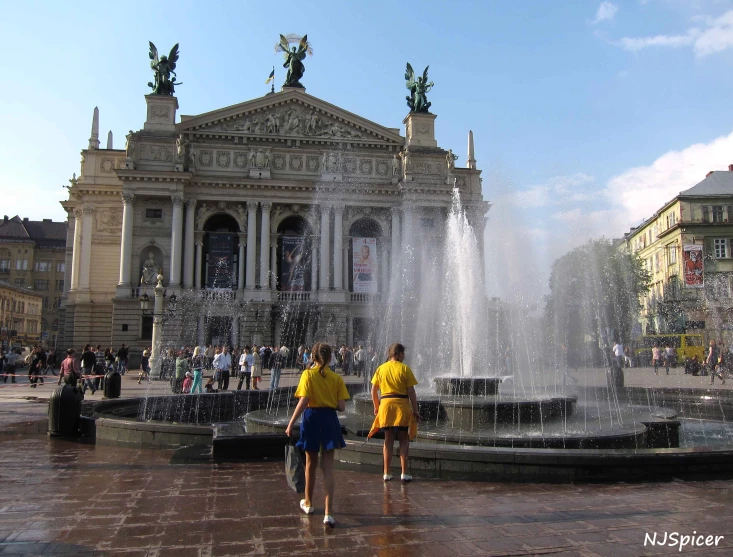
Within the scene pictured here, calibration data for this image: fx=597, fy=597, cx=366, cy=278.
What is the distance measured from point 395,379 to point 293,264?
37746mm

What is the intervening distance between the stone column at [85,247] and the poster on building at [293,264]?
46.0 feet

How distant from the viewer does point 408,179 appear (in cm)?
4481

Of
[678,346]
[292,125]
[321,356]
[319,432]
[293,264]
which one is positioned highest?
[292,125]

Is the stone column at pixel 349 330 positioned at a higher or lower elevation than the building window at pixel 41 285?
lower

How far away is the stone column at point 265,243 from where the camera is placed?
4378 cm

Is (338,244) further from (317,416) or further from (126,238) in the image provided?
(317,416)

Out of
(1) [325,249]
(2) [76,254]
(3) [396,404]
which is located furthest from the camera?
(2) [76,254]

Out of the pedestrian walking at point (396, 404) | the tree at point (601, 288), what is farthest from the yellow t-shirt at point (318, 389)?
the tree at point (601, 288)

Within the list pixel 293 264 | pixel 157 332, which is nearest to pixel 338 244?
pixel 293 264

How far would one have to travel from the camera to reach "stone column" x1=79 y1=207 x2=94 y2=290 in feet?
143

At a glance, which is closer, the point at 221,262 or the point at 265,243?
the point at 221,262

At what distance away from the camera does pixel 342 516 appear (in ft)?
18.5

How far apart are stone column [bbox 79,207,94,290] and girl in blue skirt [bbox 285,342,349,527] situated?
4258 cm

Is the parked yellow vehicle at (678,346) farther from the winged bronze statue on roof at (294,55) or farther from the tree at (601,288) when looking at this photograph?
the winged bronze statue on roof at (294,55)
